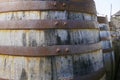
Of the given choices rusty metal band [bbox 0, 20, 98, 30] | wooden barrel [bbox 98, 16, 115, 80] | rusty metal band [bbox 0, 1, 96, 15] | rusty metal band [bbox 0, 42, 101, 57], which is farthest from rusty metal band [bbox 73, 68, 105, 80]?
wooden barrel [bbox 98, 16, 115, 80]

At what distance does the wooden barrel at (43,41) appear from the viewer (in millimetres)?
2982

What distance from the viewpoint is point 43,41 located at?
301cm

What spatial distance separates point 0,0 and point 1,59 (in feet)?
3.08

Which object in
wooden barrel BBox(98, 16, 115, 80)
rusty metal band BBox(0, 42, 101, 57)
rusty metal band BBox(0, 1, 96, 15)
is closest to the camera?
rusty metal band BBox(0, 42, 101, 57)

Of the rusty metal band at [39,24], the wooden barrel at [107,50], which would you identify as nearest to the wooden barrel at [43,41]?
the rusty metal band at [39,24]

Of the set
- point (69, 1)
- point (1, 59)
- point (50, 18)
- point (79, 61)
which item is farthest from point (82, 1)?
point (1, 59)

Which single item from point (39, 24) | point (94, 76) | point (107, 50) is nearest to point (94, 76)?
point (94, 76)

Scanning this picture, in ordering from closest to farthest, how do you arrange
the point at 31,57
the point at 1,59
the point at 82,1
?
the point at 31,57 → the point at 1,59 → the point at 82,1

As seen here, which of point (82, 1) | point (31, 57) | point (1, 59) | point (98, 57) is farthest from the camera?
point (98, 57)

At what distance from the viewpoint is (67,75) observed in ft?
10.0

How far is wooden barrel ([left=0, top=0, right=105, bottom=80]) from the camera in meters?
2.98

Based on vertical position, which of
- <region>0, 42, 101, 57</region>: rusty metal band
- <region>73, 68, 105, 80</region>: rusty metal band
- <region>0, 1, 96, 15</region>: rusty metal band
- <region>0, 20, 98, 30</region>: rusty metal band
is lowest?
<region>73, 68, 105, 80</region>: rusty metal band

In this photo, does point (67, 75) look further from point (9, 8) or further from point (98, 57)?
Result: point (9, 8)

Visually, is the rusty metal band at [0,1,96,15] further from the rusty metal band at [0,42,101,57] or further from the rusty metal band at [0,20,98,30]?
the rusty metal band at [0,42,101,57]
